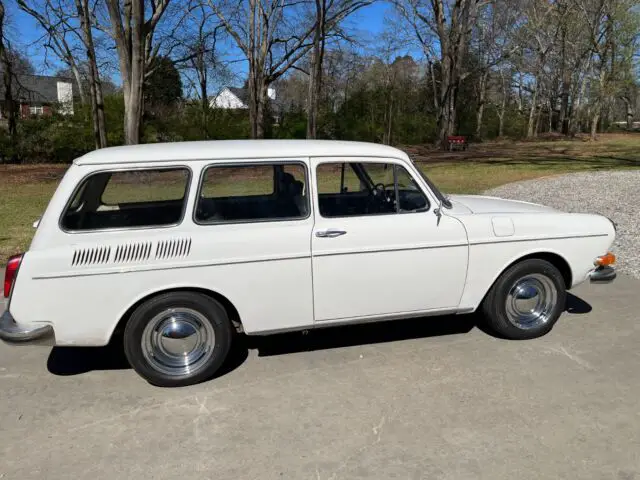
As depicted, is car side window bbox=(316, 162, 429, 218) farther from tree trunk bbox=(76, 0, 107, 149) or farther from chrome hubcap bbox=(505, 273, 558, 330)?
tree trunk bbox=(76, 0, 107, 149)

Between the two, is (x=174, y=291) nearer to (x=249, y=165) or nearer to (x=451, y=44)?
(x=249, y=165)

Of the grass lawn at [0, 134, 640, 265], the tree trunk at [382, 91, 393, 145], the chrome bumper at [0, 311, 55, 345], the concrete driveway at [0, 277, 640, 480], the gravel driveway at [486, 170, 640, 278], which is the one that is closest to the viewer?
the concrete driveway at [0, 277, 640, 480]

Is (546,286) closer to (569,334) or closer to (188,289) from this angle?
(569,334)

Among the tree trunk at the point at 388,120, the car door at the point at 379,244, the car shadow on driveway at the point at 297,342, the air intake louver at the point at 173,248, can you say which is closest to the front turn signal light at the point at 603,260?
the car shadow on driveway at the point at 297,342

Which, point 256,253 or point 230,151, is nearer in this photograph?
point 256,253

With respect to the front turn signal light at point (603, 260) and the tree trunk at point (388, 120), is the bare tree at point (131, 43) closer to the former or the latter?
the front turn signal light at point (603, 260)

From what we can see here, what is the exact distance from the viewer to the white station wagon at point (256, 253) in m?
3.43

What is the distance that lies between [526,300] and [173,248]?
285cm

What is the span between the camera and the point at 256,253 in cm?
362

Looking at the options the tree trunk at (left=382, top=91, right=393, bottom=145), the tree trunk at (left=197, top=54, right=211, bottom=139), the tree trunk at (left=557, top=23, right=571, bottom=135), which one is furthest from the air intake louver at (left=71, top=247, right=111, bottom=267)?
the tree trunk at (left=557, top=23, right=571, bottom=135)

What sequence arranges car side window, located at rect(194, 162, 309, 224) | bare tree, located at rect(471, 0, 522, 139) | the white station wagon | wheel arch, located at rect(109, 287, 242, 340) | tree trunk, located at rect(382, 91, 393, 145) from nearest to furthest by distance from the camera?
the white station wagon → wheel arch, located at rect(109, 287, 242, 340) → car side window, located at rect(194, 162, 309, 224) → tree trunk, located at rect(382, 91, 393, 145) → bare tree, located at rect(471, 0, 522, 139)

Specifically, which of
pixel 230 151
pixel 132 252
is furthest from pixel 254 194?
pixel 132 252

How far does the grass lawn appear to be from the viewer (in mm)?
10059

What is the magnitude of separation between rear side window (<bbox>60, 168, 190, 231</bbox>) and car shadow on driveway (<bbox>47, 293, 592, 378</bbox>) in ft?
3.89
